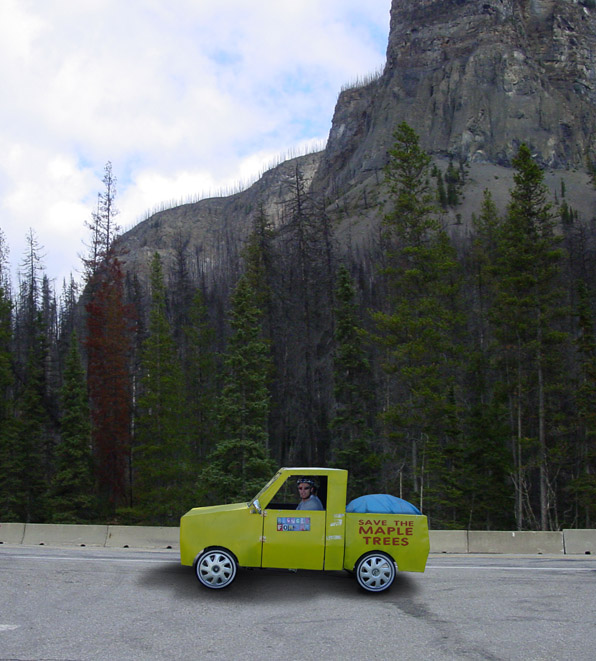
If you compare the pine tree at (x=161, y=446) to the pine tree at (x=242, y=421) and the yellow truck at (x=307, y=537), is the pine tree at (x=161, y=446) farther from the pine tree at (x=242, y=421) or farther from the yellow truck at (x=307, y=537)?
the yellow truck at (x=307, y=537)

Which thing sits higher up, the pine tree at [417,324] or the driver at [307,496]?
the pine tree at [417,324]

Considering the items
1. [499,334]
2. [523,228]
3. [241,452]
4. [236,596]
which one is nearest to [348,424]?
[241,452]

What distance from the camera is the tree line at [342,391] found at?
103ft

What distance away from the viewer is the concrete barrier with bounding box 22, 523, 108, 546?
15.6 m

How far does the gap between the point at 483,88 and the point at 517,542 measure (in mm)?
178002

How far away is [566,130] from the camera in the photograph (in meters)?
167

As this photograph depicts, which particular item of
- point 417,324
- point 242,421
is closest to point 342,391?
point 242,421

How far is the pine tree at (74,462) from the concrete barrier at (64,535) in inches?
859

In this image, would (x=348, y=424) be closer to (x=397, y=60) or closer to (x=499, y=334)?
(x=499, y=334)

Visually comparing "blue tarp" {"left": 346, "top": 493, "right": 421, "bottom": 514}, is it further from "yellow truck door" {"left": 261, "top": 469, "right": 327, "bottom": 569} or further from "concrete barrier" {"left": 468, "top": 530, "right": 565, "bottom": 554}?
"concrete barrier" {"left": 468, "top": 530, "right": 565, "bottom": 554}

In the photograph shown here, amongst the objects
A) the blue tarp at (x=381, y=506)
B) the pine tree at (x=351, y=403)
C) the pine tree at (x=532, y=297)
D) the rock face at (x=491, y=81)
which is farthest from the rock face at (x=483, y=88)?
the blue tarp at (x=381, y=506)

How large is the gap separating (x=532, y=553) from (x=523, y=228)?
2057 centimetres

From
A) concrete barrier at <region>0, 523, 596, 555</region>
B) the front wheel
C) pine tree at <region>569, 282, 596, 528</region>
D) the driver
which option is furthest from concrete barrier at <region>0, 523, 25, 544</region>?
pine tree at <region>569, 282, 596, 528</region>

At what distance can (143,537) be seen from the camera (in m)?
15.6
